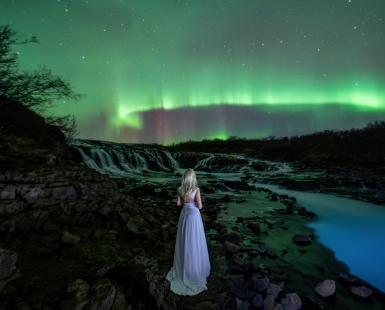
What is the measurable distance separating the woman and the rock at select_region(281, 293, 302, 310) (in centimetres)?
150

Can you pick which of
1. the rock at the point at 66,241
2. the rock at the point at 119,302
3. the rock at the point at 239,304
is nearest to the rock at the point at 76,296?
the rock at the point at 119,302

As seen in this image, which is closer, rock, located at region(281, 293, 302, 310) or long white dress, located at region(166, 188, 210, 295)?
rock, located at region(281, 293, 302, 310)

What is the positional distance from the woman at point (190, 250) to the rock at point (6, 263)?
265 cm

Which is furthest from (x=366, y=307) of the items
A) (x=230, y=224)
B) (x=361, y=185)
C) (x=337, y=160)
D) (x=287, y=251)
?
(x=337, y=160)

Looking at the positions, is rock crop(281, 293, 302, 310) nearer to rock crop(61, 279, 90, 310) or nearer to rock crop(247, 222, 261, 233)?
rock crop(61, 279, 90, 310)

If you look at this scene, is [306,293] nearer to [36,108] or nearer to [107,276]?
[107,276]

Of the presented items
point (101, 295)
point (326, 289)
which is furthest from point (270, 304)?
point (101, 295)

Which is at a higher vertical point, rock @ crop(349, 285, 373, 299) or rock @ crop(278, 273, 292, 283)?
rock @ crop(278, 273, 292, 283)

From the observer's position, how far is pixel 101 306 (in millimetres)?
2682

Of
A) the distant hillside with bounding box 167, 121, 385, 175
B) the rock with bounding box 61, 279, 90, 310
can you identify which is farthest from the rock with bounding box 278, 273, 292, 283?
the distant hillside with bounding box 167, 121, 385, 175

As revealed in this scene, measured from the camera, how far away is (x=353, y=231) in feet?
29.3

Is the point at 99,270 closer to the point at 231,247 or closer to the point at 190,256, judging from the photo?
the point at 190,256

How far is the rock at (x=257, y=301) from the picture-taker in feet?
12.4

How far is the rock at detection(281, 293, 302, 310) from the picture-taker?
3.77m
